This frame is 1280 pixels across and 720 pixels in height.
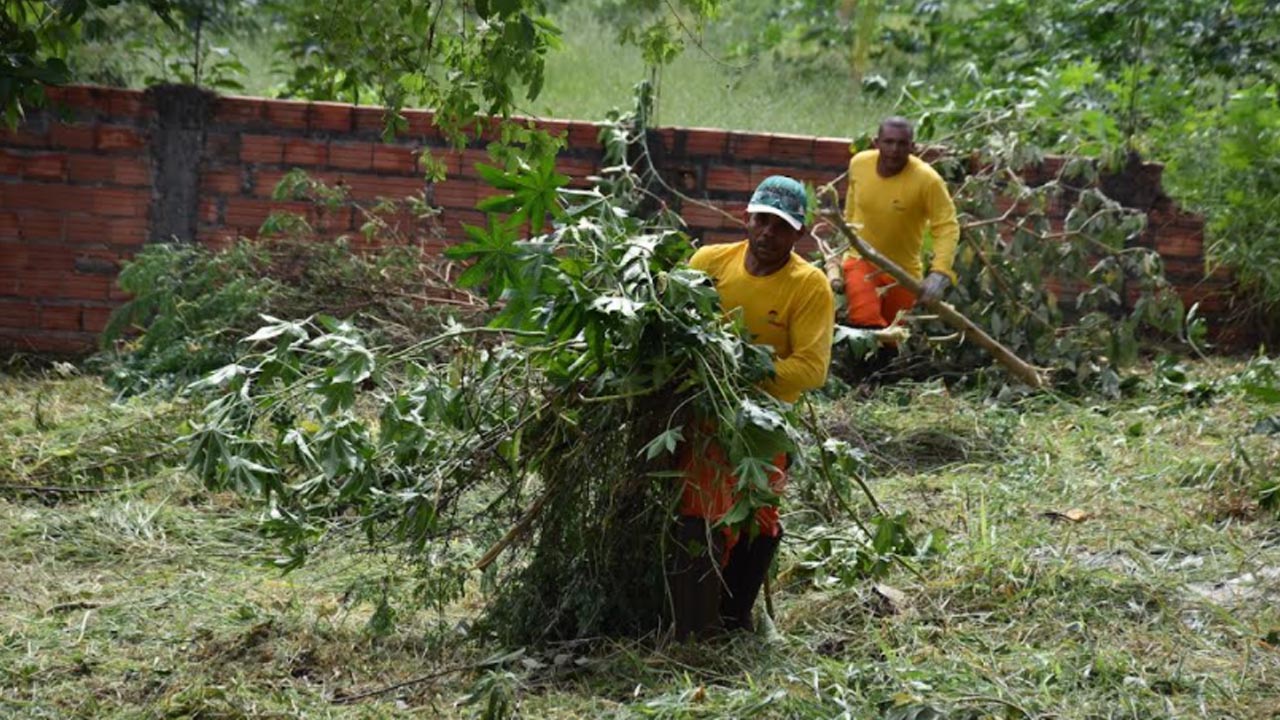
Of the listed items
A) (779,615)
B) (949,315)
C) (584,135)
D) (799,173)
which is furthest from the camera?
(799,173)

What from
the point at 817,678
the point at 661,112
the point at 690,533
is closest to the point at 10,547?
the point at 690,533

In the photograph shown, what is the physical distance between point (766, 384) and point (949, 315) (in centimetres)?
334

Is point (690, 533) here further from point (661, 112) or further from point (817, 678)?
point (661, 112)

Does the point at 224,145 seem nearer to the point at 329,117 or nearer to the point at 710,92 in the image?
the point at 329,117

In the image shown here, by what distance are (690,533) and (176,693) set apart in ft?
4.71

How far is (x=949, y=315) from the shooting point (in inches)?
319

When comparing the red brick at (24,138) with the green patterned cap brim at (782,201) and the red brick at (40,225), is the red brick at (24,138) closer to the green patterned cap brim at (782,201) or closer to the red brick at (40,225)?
the red brick at (40,225)

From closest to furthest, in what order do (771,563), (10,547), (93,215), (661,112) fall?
(771,563), (10,547), (93,215), (661,112)

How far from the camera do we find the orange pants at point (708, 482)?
485 centimetres

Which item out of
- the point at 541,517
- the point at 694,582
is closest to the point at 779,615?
the point at 694,582

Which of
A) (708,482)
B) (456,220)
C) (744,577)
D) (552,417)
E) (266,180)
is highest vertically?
(266,180)

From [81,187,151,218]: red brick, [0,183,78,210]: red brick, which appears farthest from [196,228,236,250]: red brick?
[0,183,78,210]: red brick

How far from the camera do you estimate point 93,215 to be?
9.46 metres

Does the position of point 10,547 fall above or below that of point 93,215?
below
